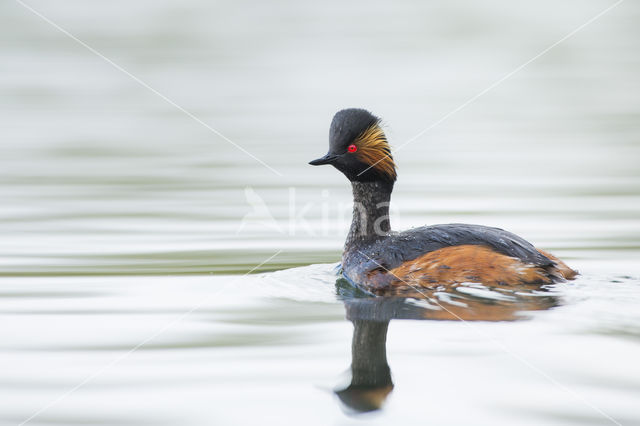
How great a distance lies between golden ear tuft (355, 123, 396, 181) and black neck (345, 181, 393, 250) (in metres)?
0.19

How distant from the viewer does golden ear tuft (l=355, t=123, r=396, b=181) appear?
8.12m

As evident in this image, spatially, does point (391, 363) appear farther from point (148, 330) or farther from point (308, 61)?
point (308, 61)

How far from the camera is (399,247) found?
7645mm

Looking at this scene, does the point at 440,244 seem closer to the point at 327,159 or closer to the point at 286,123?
the point at 327,159

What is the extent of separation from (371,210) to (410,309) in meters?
1.85

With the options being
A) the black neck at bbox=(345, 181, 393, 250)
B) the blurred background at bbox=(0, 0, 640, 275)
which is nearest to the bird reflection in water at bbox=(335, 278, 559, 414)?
the black neck at bbox=(345, 181, 393, 250)

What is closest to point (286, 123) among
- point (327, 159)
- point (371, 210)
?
point (371, 210)

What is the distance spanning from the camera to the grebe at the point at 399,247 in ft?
23.5

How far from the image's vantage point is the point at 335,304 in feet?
23.1

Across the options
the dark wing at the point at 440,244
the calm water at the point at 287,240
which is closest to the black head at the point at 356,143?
the dark wing at the point at 440,244

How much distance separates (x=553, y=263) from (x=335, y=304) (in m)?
1.72

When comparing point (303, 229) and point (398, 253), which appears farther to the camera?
point (303, 229)

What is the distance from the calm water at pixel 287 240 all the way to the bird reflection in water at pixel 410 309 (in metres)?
0.02

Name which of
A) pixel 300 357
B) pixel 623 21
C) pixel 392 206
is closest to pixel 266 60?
pixel 623 21
